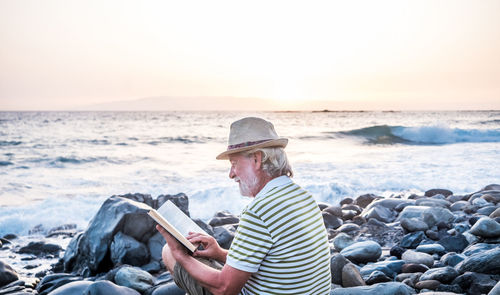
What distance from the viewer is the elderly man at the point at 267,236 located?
231cm

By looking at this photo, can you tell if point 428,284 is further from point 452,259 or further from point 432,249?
point 432,249

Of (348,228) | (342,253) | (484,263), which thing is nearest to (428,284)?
(484,263)

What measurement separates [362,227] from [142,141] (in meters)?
23.7

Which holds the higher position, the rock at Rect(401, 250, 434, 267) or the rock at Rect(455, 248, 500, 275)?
the rock at Rect(455, 248, 500, 275)

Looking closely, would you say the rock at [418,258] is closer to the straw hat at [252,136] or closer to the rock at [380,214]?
the rock at [380,214]

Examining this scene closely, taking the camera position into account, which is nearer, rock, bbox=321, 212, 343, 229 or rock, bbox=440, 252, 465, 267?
rock, bbox=440, 252, 465, 267

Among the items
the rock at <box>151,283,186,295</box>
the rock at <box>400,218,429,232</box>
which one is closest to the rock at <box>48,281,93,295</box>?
A: the rock at <box>151,283,186,295</box>

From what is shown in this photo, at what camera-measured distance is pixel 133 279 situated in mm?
4844

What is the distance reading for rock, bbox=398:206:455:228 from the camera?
22.4ft

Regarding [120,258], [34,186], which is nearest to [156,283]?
[120,258]

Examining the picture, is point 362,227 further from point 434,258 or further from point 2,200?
point 2,200

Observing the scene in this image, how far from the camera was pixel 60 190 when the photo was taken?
1348cm

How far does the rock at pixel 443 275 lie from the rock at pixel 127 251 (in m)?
3.48

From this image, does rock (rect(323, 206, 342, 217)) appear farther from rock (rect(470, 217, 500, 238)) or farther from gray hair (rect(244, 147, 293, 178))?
gray hair (rect(244, 147, 293, 178))
